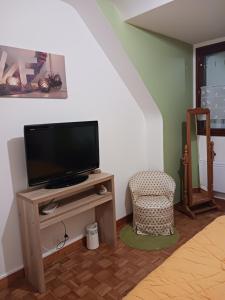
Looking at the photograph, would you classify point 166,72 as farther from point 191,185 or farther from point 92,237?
point 92,237

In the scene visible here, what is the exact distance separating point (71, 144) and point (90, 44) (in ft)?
3.51

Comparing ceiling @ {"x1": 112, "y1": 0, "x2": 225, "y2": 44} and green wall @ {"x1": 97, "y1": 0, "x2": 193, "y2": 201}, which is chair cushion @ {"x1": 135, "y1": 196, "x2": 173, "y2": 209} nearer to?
green wall @ {"x1": 97, "y1": 0, "x2": 193, "y2": 201}

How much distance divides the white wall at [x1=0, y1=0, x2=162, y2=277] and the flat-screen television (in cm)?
17

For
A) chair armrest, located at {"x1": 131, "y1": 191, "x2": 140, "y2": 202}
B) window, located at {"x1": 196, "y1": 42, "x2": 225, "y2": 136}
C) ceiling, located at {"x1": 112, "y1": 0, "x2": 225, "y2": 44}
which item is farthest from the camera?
Answer: window, located at {"x1": 196, "y1": 42, "x2": 225, "y2": 136}

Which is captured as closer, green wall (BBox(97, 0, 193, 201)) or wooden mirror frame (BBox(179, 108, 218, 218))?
green wall (BBox(97, 0, 193, 201))

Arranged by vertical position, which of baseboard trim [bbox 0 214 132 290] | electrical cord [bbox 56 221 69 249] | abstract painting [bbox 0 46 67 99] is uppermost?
abstract painting [bbox 0 46 67 99]

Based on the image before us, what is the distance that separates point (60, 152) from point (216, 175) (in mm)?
Answer: 2526

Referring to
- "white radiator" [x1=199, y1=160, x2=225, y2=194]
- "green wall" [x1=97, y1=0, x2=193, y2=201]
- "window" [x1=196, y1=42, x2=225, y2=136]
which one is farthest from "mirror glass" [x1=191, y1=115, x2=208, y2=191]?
"green wall" [x1=97, y1=0, x2=193, y2=201]

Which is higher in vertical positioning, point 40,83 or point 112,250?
point 40,83

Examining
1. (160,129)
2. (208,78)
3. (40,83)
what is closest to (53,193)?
(40,83)

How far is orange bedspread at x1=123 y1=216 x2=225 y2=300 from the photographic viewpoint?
1.05 meters

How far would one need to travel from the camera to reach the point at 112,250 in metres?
2.46

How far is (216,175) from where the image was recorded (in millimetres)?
3611

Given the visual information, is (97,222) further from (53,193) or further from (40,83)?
(40,83)
